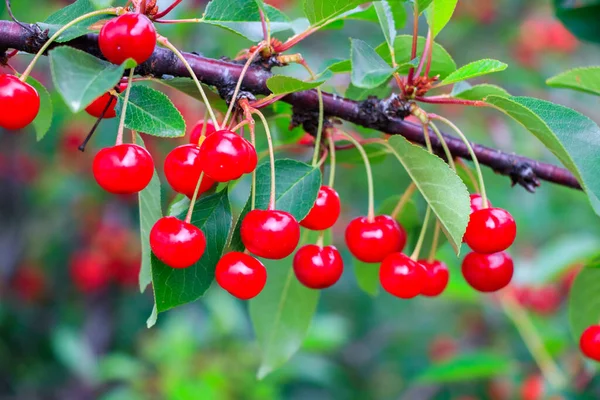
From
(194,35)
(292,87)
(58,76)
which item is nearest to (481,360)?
(292,87)

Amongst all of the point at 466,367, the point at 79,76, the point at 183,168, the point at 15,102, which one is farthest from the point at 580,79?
the point at 466,367

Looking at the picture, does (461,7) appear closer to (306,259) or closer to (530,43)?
(530,43)

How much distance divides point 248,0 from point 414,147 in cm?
42

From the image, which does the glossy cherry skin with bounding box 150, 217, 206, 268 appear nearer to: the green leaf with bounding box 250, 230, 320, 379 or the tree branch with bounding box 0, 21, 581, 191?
the tree branch with bounding box 0, 21, 581, 191

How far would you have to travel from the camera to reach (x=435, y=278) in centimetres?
129

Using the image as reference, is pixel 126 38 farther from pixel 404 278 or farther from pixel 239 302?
pixel 239 302

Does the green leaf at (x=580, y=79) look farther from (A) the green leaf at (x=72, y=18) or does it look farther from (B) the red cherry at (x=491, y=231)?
(A) the green leaf at (x=72, y=18)

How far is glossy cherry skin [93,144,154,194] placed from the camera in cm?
95

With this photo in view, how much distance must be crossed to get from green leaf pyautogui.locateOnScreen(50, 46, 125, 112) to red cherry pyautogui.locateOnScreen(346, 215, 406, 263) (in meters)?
0.57

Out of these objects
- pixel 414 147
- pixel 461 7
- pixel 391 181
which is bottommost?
pixel 391 181

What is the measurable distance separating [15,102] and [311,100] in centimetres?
54

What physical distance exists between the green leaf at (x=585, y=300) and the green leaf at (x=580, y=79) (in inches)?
20.4

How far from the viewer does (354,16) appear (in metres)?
1.35

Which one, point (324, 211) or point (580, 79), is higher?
point (580, 79)
